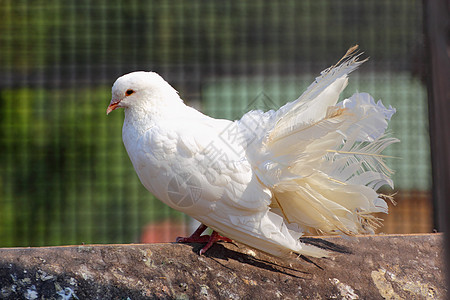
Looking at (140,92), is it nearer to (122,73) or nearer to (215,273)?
(215,273)

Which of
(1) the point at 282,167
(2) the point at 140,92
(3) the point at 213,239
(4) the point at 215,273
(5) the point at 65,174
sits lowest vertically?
(5) the point at 65,174

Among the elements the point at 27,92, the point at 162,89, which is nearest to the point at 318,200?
the point at 162,89

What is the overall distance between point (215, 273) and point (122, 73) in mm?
3496

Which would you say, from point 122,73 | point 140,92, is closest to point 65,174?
point 122,73

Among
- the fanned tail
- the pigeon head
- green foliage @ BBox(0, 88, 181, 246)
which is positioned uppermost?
the pigeon head

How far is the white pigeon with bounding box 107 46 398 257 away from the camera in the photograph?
9.41ft

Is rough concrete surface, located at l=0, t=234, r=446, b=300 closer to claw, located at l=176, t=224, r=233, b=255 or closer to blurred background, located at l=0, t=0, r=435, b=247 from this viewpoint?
claw, located at l=176, t=224, r=233, b=255

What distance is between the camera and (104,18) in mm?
6617

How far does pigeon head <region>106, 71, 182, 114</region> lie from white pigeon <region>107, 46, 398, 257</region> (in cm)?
19

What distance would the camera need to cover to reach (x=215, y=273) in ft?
9.34

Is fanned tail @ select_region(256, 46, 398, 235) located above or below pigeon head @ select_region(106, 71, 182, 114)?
below

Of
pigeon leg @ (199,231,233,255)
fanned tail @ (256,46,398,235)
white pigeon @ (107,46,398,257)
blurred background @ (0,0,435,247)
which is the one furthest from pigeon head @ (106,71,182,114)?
blurred background @ (0,0,435,247)

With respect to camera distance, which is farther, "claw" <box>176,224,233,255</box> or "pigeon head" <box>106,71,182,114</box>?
"pigeon head" <box>106,71,182,114</box>

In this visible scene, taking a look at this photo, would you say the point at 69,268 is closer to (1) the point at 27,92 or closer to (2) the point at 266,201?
(2) the point at 266,201
